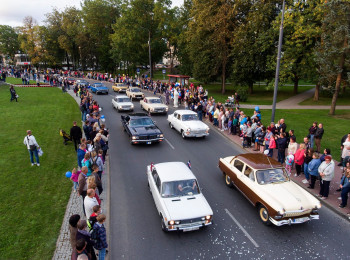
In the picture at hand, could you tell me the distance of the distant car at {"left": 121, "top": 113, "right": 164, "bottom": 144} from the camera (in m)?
14.9

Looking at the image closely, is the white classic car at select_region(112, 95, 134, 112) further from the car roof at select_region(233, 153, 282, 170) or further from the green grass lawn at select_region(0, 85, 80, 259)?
the car roof at select_region(233, 153, 282, 170)

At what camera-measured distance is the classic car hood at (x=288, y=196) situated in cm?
773

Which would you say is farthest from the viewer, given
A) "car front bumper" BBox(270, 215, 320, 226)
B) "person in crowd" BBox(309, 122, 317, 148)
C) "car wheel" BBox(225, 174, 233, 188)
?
"person in crowd" BBox(309, 122, 317, 148)

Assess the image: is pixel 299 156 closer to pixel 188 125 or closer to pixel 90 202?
pixel 188 125

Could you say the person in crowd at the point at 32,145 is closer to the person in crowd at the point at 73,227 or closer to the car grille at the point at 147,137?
the car grille at the point at 147,137

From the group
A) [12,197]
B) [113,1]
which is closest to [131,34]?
[113,1]

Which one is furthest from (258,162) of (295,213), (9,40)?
(9,40)

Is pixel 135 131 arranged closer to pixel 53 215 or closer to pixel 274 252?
pixel 53 215

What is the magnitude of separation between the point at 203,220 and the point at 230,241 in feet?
3.12

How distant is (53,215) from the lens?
8312 mm

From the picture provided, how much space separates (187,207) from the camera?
7.74 m

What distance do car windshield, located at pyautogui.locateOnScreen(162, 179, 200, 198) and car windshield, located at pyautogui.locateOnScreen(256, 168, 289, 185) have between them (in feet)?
7.27

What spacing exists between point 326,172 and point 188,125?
906 cm

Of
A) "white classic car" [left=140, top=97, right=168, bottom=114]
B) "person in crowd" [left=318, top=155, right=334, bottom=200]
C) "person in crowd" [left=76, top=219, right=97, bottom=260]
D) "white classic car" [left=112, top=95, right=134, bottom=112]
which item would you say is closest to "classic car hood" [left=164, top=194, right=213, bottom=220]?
"person in crowd" [left=76, top=219, right=97, bottom=260]
